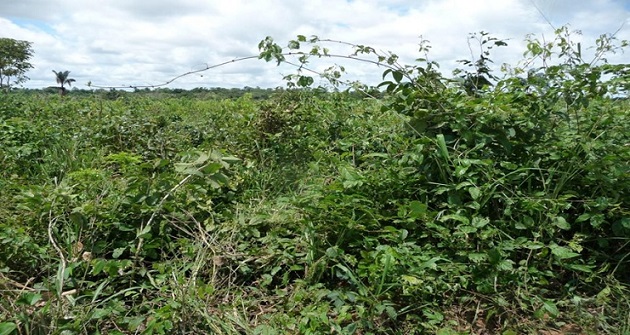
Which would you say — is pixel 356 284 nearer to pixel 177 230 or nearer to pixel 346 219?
pixel 346 219

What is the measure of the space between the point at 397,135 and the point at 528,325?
4.48ft

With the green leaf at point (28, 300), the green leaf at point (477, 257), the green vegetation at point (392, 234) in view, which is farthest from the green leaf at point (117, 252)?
the green leaf at point (477, 257)

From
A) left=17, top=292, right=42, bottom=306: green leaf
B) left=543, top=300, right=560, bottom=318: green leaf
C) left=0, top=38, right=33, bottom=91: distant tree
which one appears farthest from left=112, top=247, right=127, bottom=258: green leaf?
left=0, top=38, right=33, bottom=91: distant tree

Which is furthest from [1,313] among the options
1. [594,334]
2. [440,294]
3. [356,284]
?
[594,334]

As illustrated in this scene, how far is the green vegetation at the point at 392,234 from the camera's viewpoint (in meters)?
2.12

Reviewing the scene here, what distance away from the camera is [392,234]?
2.44 m

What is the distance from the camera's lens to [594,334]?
6.71ft

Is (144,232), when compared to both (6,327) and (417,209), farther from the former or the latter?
(417,209)

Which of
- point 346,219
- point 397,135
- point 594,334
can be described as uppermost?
point 397,135

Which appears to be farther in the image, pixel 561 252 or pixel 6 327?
pixel 561 252

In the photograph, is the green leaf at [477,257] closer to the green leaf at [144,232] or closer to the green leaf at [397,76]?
the green leaf at [397,76]

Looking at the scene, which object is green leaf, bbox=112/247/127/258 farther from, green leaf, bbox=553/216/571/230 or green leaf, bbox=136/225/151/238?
green leaf, bbox=553/216/571/230

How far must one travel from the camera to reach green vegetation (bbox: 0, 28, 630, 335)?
2115mm

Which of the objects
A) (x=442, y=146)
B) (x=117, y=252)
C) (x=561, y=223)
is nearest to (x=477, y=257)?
(x=561, y=223)
